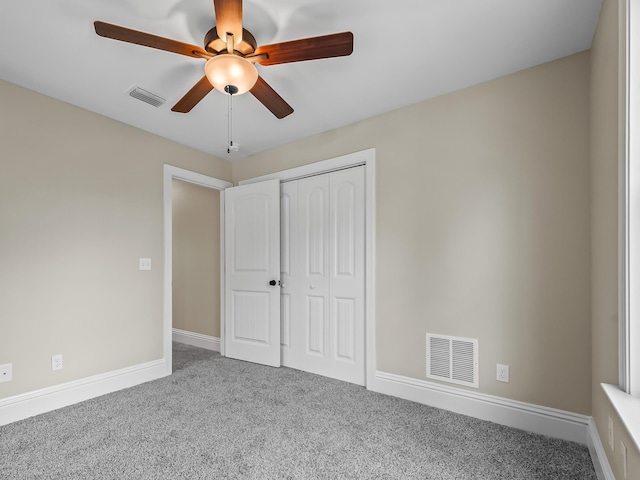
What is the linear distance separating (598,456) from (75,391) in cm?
351

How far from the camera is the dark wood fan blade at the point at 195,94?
6.41ft

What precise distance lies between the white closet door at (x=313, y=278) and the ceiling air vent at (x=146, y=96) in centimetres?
146

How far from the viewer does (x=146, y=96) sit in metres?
2.58

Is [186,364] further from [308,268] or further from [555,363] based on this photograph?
[555,363]

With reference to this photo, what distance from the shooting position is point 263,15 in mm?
1768

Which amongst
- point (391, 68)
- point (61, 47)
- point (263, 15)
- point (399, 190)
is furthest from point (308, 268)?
point (61, 47)

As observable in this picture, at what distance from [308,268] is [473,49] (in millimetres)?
2266

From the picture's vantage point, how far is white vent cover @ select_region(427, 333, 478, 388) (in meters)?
2.40

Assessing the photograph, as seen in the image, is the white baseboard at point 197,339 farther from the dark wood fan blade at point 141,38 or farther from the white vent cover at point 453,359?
the dark wood fan blade at point 141,38

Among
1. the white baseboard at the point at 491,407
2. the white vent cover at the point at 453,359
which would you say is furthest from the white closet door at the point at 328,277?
the white vent cover at the point at 453,359

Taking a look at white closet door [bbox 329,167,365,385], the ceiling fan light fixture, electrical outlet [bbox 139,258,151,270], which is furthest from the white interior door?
Answer: the ceiling fan light fixture

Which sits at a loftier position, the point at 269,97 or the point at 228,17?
the point at 228,17

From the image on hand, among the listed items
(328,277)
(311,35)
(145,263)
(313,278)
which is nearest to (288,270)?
(313,278)

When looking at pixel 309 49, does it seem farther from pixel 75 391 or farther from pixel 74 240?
pixel 75 391
